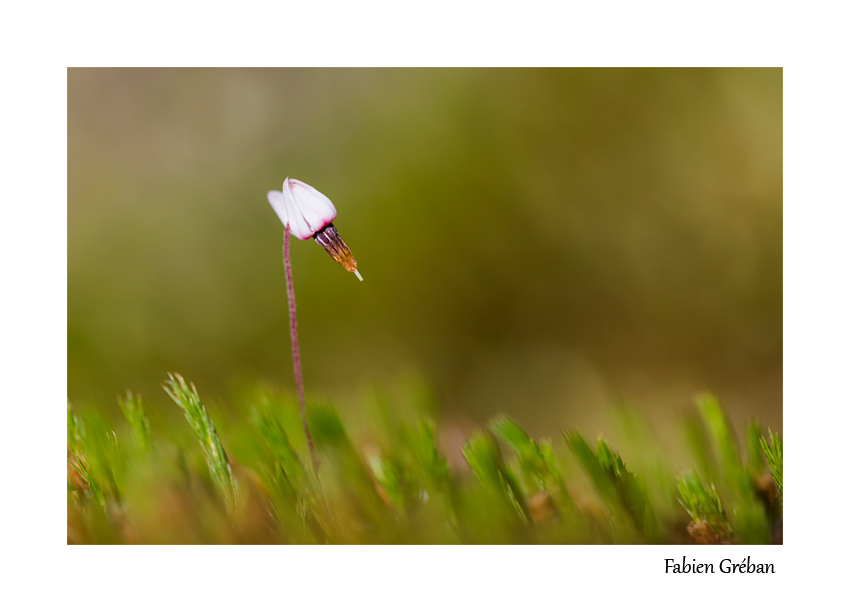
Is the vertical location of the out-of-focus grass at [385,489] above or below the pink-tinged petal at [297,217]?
below

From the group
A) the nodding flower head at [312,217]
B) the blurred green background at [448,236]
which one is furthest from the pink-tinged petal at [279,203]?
the blurred green background at [448,236]

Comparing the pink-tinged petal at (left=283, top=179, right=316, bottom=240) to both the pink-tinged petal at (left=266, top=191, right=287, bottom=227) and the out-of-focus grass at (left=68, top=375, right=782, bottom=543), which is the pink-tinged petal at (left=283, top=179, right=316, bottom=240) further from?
the out-of-focus grass at (left=68, top=375, right=782, bottom=543)

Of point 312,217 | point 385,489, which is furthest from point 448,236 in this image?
point 385,489

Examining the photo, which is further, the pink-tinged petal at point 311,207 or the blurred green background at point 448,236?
the blurred green background at point 448,236

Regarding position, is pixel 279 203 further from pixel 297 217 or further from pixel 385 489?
pixel 385 489

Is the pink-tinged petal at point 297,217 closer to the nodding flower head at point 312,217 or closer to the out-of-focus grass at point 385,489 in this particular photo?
the nodding flower head at point 312,217

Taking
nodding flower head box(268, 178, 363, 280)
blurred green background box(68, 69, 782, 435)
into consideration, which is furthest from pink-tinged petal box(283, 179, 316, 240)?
blurred green background box(68, 69, 782, 435)
